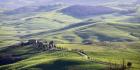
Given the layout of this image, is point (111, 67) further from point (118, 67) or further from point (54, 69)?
point (54, 69)

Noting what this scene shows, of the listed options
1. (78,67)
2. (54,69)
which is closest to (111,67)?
(78,67)

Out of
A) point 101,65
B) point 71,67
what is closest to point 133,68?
point 101,65

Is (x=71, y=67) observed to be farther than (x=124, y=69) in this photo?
Yes

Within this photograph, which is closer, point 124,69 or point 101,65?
point 124,69

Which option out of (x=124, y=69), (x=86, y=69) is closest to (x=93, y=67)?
(x=86, y=69)

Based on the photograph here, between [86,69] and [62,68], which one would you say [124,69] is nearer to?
[86,69]

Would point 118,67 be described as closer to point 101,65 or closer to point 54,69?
point 101,65

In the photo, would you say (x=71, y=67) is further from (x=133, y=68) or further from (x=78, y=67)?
(x=133, y=68)
